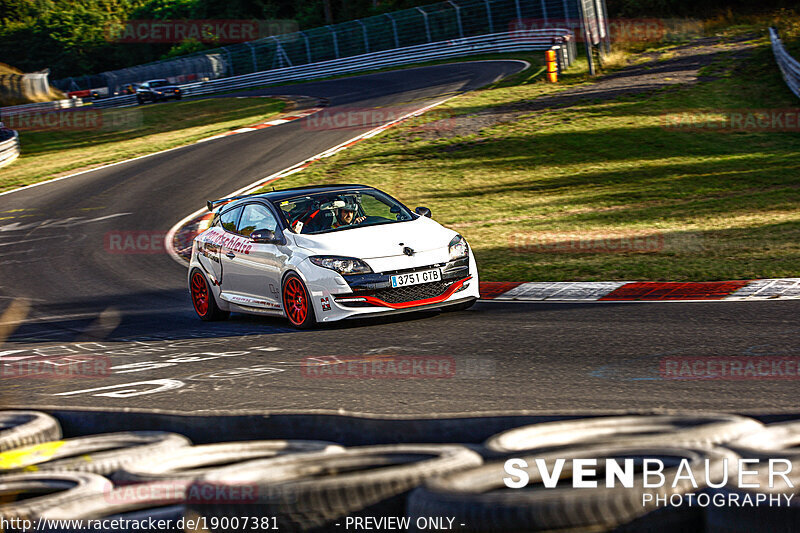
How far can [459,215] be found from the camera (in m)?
18.0

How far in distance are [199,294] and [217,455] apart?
7.40 m

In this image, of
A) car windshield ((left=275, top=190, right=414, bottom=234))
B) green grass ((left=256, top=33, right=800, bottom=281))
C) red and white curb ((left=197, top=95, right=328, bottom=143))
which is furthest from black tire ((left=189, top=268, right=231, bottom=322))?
red and white curb ((left=197, top=95, right=328, bottom=143))

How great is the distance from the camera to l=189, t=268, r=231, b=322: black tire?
1151 centimetres

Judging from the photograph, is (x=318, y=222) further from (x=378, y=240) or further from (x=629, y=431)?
(x=629, y=431)

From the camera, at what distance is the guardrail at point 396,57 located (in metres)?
47.4

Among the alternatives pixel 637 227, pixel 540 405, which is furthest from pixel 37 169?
pixel 540 405

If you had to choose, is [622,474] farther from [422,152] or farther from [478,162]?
[422,152]

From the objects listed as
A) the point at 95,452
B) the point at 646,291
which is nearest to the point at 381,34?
the point at 646,291

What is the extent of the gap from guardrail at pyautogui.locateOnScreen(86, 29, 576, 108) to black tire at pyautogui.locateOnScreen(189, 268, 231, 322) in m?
36.1

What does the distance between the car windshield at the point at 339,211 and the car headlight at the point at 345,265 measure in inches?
31.2

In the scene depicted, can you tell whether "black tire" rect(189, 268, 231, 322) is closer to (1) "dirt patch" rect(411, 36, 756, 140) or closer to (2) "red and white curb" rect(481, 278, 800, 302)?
(2) "red and white curb" rect(481, 278, 800, 302)

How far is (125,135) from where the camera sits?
124 ft

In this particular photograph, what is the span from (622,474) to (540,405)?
2116 mm

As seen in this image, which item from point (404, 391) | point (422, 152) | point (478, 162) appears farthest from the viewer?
point (422, 152)
